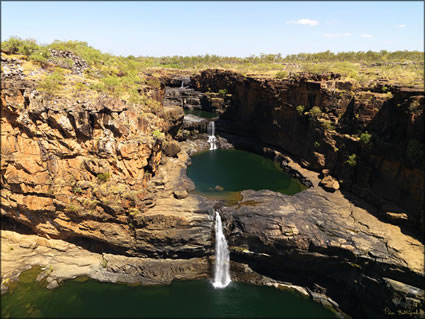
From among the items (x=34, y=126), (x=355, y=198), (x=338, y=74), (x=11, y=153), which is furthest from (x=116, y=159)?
(x=338, y=74)

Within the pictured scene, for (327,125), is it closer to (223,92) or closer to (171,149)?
(171,149)

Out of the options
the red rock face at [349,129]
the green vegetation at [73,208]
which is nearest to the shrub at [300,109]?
the red rock face at [349,129]

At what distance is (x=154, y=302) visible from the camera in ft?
65.0

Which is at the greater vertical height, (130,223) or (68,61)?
(68,61)

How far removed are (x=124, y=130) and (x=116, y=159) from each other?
260 cm

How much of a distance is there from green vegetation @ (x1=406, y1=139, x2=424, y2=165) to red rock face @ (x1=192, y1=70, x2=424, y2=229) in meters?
0.06

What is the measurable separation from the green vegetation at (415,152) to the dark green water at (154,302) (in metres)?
13.9

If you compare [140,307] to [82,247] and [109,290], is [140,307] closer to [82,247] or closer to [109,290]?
[109,290]

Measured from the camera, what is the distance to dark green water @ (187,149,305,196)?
30859 millimetres

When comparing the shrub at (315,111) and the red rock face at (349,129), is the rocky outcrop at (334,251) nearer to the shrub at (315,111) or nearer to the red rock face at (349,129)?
the red rock face at (349,129)

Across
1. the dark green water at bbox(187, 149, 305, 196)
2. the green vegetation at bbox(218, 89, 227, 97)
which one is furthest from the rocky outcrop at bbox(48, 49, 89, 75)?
the green vegetation at bbox(218, 89, 227, 97)

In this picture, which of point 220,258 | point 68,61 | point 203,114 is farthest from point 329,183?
point 203,114

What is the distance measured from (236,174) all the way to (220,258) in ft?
45.6

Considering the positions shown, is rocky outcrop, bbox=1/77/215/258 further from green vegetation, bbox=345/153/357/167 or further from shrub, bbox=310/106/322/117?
shrub, bbox=310/106/322/117
